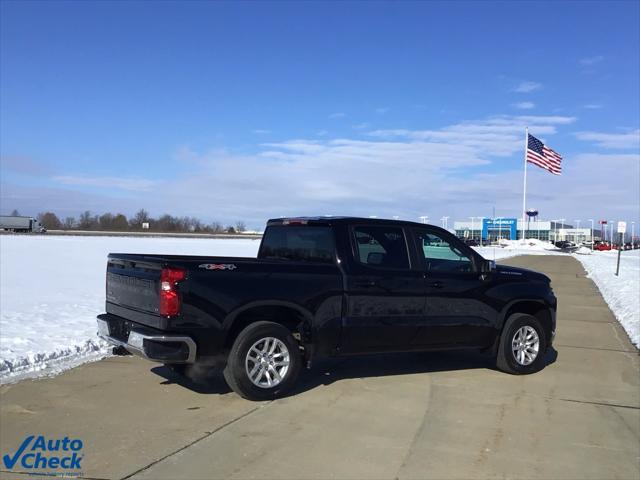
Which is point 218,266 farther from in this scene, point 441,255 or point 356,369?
point 441,255

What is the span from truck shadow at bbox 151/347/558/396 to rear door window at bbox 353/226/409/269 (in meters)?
1.49

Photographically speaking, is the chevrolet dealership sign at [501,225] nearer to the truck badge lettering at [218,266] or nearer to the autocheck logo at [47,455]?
the truck badge lettering at [218,266]

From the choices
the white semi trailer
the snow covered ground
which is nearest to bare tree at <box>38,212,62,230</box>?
the white semi trailer

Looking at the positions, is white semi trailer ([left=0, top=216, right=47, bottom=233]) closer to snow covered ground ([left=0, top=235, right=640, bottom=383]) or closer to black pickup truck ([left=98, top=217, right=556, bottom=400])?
snow covered ground ([left=0, top=235, right=640, bottom=383])

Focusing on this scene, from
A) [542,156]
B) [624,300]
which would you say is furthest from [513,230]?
[624,300]

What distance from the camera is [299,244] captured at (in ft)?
23.2

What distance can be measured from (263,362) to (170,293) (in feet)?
4.00

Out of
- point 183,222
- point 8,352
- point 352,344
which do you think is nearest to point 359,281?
point 352,344

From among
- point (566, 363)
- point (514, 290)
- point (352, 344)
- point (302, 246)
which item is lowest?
point (566, 363)

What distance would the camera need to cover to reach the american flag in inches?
2092

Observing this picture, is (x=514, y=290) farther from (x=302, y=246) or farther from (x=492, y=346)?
(x=302, y=246)

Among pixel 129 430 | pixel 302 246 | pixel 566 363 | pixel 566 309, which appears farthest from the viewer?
pixel 566 309

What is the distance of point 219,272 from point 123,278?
1276 millimetres

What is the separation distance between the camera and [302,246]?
7031 millimetres
